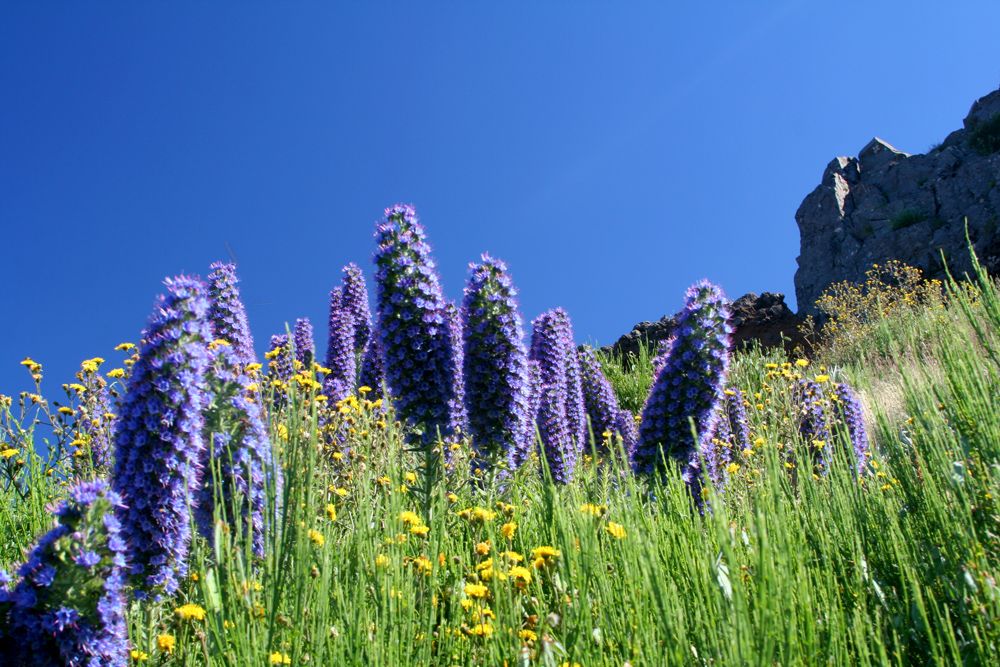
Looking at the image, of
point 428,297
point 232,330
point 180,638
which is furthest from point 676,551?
point 232,330

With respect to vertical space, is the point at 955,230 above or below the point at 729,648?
above

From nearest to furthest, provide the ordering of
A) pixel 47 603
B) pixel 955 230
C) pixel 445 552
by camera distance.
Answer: pixel 47 603, pixel 445 552, pixel 955 230

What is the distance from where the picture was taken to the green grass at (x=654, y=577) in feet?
6.62

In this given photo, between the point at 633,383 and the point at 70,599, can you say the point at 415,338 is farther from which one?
the point at 633,383

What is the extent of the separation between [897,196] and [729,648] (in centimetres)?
3054

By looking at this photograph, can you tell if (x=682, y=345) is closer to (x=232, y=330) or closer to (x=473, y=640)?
(x=473, y=640)

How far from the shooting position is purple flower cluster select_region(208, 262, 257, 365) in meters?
5.73

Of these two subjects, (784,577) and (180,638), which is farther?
(180,638)

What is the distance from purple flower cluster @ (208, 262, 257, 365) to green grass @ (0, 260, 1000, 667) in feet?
6.36

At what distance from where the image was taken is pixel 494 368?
5.07 meters

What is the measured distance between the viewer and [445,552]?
139 inches

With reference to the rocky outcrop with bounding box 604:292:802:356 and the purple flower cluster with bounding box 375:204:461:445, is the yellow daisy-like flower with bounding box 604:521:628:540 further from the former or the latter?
the rocky outcrop with bounding box 604:292:802:356

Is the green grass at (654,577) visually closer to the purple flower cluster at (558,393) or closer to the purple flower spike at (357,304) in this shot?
the purple flower cluster at (558,393)

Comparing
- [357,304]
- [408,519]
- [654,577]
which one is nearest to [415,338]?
[408,519]
